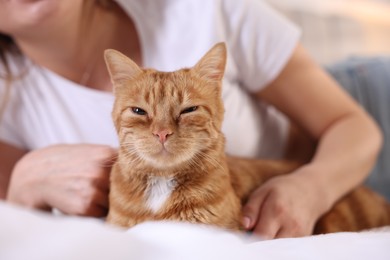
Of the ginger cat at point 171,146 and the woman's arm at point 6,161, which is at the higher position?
the ginger cat at point 171,146

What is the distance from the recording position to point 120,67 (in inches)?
19.0

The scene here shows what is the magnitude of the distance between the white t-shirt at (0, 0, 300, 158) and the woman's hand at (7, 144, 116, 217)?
3cm

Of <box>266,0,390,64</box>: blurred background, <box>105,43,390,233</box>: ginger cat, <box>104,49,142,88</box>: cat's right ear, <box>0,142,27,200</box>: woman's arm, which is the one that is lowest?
<box>0,142,27,200</box>: woman's arm

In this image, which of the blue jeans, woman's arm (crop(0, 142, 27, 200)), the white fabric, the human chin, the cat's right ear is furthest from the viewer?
the blue jeans

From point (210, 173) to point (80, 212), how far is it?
217 mm

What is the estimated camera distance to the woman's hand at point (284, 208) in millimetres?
570

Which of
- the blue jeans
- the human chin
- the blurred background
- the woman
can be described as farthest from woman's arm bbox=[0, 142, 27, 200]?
the blurred background

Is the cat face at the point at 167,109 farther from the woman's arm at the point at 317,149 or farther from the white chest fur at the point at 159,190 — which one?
the woman's arm at the point at 317,149

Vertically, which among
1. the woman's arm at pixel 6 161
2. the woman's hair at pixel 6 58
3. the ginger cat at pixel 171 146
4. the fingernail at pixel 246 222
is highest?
the ginger cat at pixel 171 146

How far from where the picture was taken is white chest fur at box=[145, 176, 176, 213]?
1.60 feet

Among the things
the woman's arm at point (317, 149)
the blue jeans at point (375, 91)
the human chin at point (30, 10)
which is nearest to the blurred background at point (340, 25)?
the blue jeans at point (375, 91)

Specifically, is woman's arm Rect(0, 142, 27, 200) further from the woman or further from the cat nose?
the cat nose

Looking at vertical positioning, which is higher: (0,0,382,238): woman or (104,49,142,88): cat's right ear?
(104,49,142,88): cat's right ear

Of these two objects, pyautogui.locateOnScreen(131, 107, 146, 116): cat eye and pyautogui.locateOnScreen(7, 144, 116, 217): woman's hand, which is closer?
pyautogui.locateOnScreen(131, 107, 146, 116): cat eye
